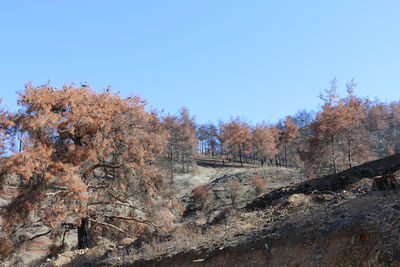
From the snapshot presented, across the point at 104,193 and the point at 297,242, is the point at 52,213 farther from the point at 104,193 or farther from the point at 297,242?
the point at 297,242

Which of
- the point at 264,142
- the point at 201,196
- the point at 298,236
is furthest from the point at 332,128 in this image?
the point at 264,142

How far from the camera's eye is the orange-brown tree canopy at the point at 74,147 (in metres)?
16.8

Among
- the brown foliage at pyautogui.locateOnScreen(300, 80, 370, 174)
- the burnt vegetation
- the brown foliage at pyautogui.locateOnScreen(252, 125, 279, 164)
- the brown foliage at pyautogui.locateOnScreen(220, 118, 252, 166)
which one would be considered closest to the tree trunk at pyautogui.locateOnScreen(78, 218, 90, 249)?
the burnt vegetation

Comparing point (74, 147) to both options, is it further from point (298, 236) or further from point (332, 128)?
point (332, 128)

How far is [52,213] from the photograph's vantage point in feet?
53.7

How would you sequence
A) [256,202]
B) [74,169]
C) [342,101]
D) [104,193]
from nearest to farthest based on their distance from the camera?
[256,202]
[74,169]
[104,193]
[342,101]

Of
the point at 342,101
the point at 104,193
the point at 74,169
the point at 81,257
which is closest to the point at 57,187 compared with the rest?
the point at 74,169

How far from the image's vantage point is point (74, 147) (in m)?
18.3

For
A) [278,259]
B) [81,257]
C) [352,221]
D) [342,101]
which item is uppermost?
[342,101]

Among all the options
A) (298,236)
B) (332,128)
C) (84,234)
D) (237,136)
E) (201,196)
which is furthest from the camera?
(237,136)

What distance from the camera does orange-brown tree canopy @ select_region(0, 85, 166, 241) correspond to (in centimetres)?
1684

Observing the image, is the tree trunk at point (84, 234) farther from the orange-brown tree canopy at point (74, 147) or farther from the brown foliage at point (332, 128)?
the brown foliage at point (332, 128)

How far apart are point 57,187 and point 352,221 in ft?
45.2

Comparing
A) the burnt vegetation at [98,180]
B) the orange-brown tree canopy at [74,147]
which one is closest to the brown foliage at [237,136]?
the burnt vegetation at [98,180]
